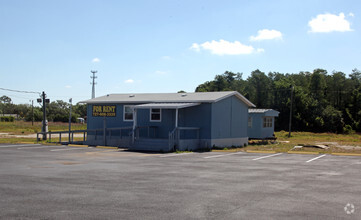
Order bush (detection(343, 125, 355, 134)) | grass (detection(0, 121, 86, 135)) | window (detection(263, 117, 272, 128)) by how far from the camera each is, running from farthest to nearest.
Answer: bush (detection(343, 125, 355, 134)) < grass (detection(0, 121, 86, 135)) < window (detection(263, 117, 272, 128))

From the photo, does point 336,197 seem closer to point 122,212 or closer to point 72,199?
point 122,212

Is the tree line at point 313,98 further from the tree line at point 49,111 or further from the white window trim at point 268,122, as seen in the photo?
the tree line at point 49,111

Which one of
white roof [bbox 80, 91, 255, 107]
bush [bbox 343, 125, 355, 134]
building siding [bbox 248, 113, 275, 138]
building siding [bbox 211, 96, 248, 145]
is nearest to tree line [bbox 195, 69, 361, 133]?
bush [bbox 343, 125, 355, 134]

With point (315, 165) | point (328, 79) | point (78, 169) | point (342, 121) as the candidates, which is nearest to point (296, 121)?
point (342, 121)

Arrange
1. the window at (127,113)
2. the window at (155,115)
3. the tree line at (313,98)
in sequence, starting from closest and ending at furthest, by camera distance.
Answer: the window at (155,115) → the window at (127,113) → the tree line at (313,98)

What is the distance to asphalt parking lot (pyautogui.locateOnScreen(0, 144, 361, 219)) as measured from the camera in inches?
281

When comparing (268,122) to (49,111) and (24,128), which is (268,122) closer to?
(24,128)

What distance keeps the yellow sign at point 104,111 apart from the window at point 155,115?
11.4 ft

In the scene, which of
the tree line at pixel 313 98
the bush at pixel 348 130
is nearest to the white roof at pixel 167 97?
the tree line at pixel 313 98

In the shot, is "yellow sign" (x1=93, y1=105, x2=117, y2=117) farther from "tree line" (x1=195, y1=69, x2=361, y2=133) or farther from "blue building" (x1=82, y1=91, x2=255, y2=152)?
"tree line" (x1=195, y1=69, x2=361, y2=133)

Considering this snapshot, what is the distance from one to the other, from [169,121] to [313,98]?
43.0 metres

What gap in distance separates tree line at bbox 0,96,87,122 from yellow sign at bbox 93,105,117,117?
62.7 meters

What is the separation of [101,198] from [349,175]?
27.4ft

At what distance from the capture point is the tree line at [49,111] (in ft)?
304
